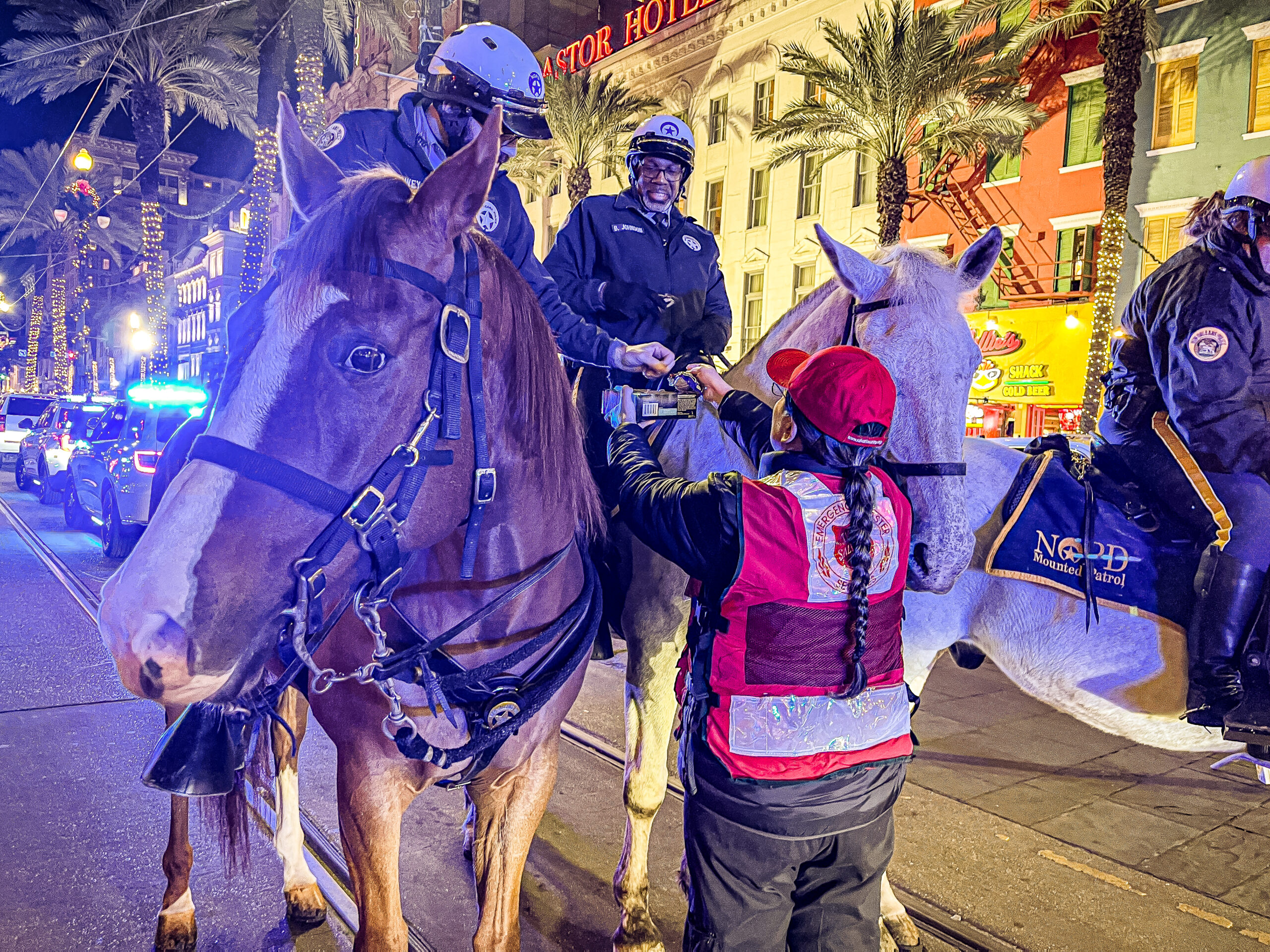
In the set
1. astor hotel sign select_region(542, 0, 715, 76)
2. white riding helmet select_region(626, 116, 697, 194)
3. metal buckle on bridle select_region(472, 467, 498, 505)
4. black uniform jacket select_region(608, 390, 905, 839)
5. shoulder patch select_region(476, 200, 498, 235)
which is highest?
astor hotel sign select_region(542, 0, 715, 76)

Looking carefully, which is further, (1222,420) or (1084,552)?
(1084,552)

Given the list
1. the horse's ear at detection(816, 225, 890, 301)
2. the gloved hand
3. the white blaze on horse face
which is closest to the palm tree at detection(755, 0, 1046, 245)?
the gloved hand

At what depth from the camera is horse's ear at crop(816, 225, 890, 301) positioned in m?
2.60

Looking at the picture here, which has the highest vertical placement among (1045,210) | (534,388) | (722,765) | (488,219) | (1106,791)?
(1045,210)

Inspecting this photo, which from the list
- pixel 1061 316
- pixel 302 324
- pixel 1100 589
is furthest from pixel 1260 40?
pixel 302 324

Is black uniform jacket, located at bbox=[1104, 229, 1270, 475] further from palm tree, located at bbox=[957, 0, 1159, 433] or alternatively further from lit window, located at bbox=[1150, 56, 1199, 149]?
lit window, located at bbox=[1150, 56, 1199, 149]

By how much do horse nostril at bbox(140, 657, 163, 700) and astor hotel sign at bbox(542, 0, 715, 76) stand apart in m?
27.7

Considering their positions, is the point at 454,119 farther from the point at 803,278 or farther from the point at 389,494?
the point at 803,278

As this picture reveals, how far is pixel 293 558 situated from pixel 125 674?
0.36 meters

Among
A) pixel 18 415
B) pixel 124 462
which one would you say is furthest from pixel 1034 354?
pixel 18 415

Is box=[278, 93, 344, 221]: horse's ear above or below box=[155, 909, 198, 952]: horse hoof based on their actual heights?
above

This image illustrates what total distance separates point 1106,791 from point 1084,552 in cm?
299

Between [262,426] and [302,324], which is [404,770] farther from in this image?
[302,324]

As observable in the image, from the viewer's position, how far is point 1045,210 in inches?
788
